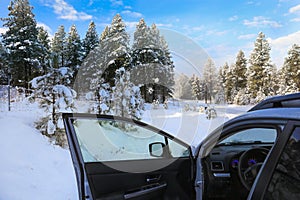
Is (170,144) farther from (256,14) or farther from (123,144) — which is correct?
(256,14)

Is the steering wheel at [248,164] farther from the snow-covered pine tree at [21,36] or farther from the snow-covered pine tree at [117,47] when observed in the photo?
the snow-covered pine tree at [21,36]

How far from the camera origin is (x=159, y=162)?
2375mm

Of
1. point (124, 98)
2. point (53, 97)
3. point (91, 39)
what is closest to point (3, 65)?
point (91, 39)

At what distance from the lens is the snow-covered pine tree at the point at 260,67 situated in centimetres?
2580

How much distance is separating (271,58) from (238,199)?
27905 mm

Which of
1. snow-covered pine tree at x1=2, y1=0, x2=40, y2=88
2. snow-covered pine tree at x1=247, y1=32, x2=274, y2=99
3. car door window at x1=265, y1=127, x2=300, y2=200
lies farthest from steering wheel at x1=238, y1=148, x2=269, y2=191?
snow-covered pine tree at x1=247, y1=32, x2=274, y2=99

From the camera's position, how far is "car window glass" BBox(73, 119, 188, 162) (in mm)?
2497

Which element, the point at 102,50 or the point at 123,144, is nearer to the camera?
the point at 123,144

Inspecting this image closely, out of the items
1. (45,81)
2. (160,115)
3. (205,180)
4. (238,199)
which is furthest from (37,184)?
(160,115)

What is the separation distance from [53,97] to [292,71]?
2863 centimetres

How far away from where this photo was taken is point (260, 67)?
26.3m

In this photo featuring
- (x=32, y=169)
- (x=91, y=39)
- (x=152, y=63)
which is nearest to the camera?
(x=32, y=169)

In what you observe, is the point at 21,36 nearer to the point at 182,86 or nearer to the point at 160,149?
the point at 182,86

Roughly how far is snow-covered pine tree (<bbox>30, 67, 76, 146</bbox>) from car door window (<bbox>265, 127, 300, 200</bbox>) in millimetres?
6154
